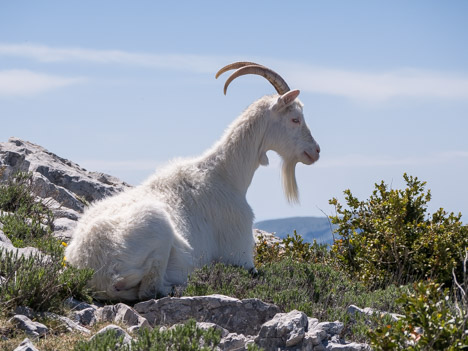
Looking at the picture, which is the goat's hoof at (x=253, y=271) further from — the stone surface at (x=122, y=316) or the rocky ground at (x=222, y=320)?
the stone surface at (x=122, y=316)

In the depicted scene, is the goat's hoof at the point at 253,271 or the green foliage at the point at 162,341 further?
the goat's hoof at the point at 253,271

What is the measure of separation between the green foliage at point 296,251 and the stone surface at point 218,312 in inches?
182

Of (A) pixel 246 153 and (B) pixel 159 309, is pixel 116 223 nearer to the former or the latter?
(B) pixel 159 309

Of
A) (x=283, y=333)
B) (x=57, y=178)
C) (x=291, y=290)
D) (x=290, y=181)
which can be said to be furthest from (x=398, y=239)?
(x=57, y=178)

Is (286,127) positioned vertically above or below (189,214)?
above

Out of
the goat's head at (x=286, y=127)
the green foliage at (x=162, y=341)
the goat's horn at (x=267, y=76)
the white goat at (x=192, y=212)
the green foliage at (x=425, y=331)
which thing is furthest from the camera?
the goat's horn at (x=267, y=76)

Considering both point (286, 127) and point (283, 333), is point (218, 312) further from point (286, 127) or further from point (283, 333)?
point (286, 127)

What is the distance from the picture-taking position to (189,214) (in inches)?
297

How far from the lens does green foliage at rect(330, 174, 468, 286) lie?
8.88 metres

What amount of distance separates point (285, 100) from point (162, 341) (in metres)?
4.31

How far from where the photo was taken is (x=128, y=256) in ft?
21.5

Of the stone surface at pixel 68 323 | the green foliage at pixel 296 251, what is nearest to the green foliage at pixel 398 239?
the green foliage at pixel 296 251

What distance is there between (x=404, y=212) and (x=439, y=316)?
507 centimetres

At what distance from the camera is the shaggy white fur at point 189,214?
6605mm
